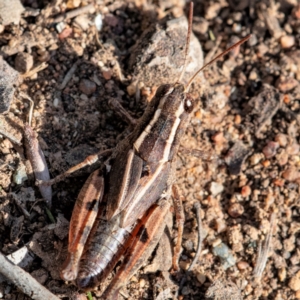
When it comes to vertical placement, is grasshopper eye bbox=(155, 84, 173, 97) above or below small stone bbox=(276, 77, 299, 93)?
above

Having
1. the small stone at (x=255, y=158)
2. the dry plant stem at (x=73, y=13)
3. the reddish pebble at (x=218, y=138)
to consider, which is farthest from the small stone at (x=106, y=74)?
the small stone at (x=255, y=158)

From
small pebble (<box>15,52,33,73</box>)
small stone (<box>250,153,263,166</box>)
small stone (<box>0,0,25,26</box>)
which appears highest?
small stone (<box>0,0,25,26</box>)

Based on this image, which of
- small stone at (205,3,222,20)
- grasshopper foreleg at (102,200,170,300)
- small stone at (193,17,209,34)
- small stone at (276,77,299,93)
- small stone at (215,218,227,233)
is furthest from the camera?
small stone at (205,3,222,20)

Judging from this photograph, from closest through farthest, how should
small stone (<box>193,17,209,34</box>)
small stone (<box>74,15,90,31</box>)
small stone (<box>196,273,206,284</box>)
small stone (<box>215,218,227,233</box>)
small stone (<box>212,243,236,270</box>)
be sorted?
small stone (<box>196,273,206,284</box>)
small stone (<box>212,243,236,270</box>)
small stone (<box>215,218,227,233</box>)
small stone (<box>74,15,90,31</box>)
small stone (<box>193,17,209,34</box>)

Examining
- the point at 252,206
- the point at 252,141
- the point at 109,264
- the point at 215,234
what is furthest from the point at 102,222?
the point at 252,141

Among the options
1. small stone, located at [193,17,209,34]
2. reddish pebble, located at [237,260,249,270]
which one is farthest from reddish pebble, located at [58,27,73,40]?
reddish pebble, located at [237,260,249,270]

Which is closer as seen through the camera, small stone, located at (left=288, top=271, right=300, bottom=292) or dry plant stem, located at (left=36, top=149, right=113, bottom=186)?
dry plant stem, located at (left=36, top=149, right=113, bottom=186)

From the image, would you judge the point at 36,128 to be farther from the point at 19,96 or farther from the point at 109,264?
the point at 109,264

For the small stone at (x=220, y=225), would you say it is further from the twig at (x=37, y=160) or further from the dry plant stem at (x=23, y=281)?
the dry plant stem at (x=23, y=281)

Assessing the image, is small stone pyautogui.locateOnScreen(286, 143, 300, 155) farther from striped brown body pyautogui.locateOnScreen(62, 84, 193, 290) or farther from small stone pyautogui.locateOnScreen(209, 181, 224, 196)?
striped brown body pyautogui.locateOnScreen(62, 84, 193, 290)
